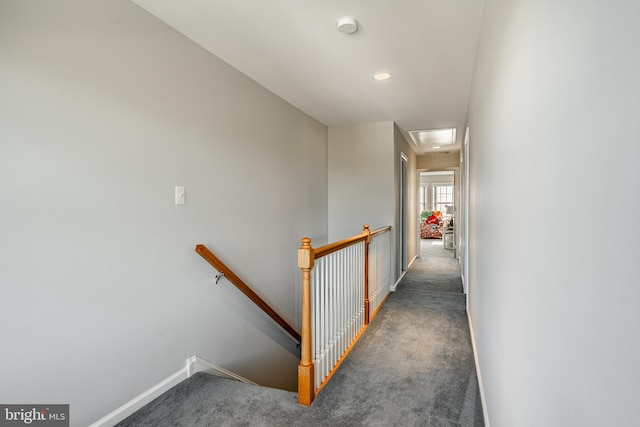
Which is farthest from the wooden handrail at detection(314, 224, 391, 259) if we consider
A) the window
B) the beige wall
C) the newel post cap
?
the window

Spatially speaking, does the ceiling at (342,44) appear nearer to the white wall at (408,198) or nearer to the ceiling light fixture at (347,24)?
the ceiling light fixture at (347,24)

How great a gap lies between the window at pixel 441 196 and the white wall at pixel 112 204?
11.3m

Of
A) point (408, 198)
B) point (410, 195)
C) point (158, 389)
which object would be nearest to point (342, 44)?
point (158, 389)

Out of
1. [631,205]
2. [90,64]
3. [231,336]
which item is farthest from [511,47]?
[231,336]

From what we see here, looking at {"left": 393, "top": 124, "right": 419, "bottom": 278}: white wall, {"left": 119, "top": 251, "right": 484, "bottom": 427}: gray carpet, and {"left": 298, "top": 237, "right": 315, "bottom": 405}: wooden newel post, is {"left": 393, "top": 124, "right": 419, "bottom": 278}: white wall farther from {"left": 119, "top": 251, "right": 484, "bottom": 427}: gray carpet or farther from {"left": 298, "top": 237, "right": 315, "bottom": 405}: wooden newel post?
{"left": 298, "top": 237, "right": 315, "bottom": 405}: wooden newel post

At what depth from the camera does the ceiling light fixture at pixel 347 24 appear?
7.17 ft

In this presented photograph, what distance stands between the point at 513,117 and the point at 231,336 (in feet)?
8.58

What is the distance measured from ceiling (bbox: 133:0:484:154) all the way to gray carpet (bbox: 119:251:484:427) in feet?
7.98

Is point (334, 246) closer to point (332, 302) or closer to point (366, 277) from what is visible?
point (332, 302)

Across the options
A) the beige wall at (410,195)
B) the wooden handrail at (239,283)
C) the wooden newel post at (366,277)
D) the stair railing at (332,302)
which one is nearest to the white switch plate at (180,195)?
the wooden handrail at (239,283)

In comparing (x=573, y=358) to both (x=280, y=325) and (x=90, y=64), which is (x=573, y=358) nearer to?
(x=90, y=64)

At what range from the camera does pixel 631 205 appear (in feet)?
1.30

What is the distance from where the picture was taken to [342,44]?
251 centimetres

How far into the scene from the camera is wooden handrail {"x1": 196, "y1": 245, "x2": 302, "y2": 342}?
251 centimetres
